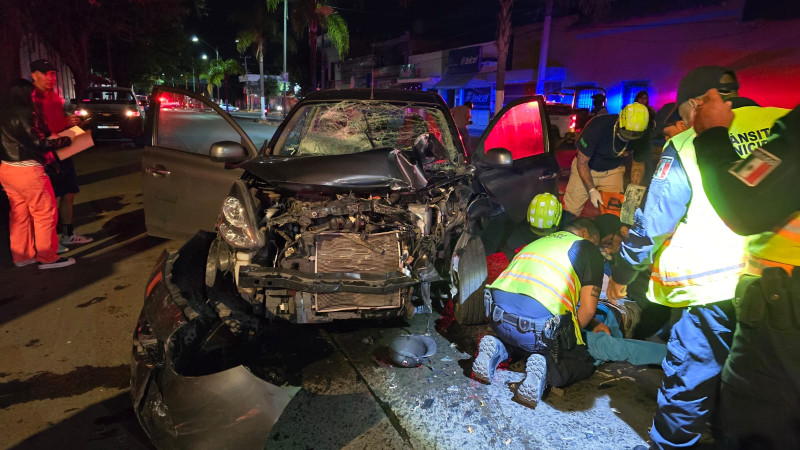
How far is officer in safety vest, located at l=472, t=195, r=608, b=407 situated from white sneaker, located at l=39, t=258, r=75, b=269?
4.26 m

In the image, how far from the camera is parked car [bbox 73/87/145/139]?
13.7m

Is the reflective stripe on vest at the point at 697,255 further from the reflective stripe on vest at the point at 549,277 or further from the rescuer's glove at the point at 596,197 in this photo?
the rescuer's glove at the point at 596,197

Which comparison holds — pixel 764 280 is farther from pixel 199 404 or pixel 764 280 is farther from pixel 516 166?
pixel 516 166

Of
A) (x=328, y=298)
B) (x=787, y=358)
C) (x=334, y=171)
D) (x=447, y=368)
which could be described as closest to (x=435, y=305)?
(x=447, y=368)

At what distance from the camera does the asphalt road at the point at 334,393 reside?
2398mm

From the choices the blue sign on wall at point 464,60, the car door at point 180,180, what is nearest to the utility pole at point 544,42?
the blue sign on wall at point 464,60

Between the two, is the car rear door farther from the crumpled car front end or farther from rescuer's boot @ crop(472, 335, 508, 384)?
rescuer's boot @ crop(472, 335, 508, 384)

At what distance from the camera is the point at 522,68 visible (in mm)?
23203

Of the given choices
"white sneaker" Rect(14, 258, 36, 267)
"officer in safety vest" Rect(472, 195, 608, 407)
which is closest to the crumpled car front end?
"officer in safety vest" Rect(472, 195, 608, 407)

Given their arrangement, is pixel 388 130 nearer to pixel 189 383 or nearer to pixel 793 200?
pixel 189 383

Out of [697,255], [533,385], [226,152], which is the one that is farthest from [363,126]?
[697,255]

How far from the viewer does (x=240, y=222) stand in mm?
2957

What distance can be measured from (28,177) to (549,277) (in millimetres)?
4578

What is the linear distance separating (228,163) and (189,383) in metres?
2.39
